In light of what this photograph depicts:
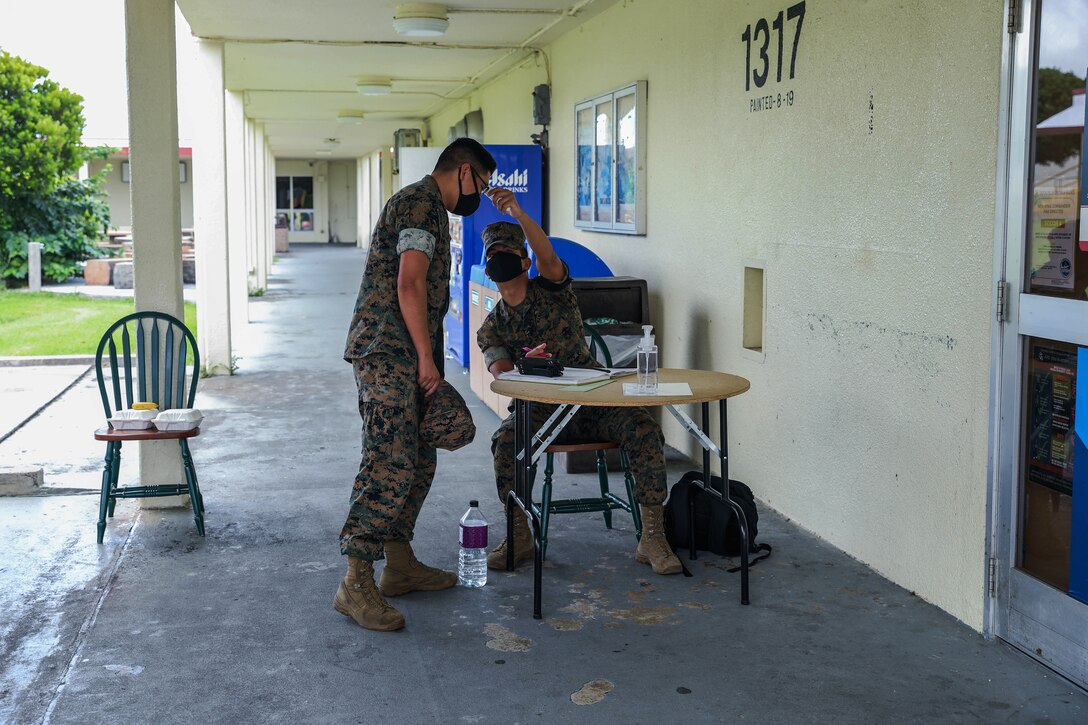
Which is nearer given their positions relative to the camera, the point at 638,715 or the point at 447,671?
the point at 638,715

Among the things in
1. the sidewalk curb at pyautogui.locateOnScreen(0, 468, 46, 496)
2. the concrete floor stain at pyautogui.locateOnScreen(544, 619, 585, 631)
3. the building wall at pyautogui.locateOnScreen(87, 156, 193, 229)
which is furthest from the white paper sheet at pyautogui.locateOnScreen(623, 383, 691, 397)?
the building wall at pyautogui.locateOnScreen(87, 156, 193, 229)

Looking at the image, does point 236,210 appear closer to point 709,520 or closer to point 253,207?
point 253,207

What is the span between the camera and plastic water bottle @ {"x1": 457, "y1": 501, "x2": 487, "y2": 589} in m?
4.29

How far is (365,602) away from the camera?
12.8ft

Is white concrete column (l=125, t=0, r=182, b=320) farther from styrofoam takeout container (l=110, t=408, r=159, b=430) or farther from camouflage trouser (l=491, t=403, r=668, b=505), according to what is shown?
camouflage trouser (l=491, t=403, r=668, b=505)

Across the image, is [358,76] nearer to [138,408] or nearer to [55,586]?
[138,408]

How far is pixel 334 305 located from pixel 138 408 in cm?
1145

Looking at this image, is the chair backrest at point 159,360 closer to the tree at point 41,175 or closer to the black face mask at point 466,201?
the black face mask at point 466,201

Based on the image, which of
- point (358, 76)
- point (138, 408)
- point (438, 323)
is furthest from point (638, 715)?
point (358, 76)

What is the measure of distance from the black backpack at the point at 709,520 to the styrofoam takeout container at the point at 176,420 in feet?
7.03

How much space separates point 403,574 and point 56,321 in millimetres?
11186

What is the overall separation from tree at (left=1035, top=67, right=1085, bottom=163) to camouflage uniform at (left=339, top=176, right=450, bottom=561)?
1996 mm

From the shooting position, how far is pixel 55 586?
4348 millimetres

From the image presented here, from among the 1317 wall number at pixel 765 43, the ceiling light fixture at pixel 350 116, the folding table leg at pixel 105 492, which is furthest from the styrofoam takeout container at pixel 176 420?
the ceiling light fixture at pixel 350 116
